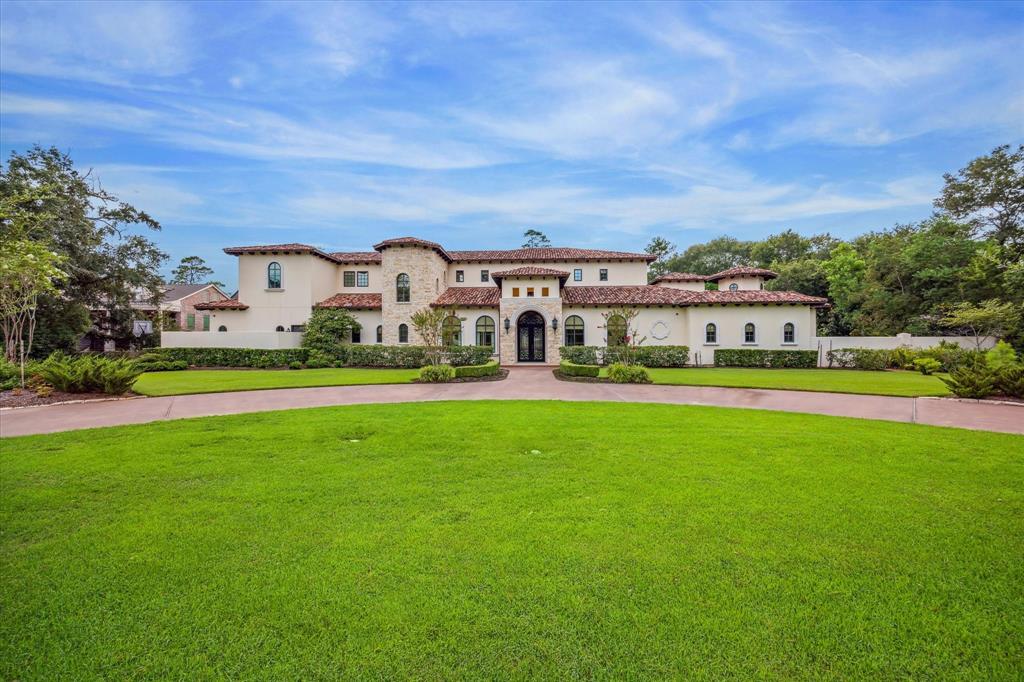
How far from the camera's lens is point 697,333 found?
26.6 m

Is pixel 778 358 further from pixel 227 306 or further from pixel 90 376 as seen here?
pixel 227 306

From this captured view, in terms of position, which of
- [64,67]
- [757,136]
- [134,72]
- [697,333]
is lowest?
[697,333]

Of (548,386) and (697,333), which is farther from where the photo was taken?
(697,333)

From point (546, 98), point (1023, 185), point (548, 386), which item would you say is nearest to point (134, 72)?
point (546, 98)

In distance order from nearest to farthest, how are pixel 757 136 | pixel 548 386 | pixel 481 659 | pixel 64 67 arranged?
pixel 481 659
pixel 64 67
pixel 548 386
pixel 757 136

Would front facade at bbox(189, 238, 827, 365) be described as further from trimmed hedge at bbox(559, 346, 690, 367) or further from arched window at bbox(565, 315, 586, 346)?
trimmed hedge at bbox(559, 346, 690, 367)

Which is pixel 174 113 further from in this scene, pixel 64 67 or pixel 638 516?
pixel 638 516

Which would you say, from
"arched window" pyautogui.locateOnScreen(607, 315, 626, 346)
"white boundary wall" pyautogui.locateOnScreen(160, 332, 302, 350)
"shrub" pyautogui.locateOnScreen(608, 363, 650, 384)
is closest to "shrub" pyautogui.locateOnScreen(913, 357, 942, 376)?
"arched window" pyautogui.locateOnScreen(607, 315, 626, 346)

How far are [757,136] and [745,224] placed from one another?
86.0ft

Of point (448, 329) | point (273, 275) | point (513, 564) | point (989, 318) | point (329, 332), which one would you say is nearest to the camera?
point (513, 564)

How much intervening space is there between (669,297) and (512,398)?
61.3 ft

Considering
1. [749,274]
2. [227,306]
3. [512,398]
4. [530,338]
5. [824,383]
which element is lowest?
[824,383]

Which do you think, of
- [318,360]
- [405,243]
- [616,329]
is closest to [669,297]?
[616,329]

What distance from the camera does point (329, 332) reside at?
2622 cm
